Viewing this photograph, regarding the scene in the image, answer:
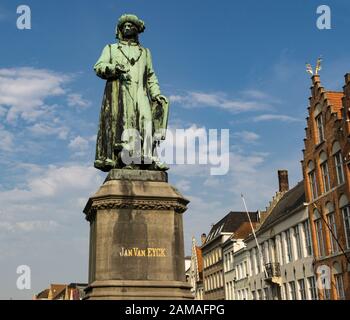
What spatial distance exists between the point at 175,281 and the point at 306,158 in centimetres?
2853

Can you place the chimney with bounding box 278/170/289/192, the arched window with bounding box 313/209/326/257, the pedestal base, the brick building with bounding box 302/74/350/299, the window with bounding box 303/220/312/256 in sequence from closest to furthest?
the pedestal base < the brick building with bounding box 302/74/350/299 < the arched window with bounding box 313/209/326/257 < the window with bounding box 303/220/312/256 < the chimney with bounding box 278/170/289/192

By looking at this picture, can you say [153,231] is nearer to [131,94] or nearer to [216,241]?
[131,94]

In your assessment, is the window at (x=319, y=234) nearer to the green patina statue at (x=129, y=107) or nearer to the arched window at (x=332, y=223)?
the arched window at (x=332, y=223)

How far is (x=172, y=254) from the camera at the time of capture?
10039mm

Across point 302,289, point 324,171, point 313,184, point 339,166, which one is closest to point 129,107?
point 339,166

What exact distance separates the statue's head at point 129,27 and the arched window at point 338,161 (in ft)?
72.6

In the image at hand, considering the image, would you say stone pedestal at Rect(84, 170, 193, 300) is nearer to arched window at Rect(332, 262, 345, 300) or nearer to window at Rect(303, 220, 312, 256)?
arched window at Rect(332, 262, 345, 300)

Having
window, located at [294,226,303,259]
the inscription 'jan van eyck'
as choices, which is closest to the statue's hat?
the inscription 'jan van eyck'

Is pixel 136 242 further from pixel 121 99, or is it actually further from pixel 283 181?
pixel 283 181

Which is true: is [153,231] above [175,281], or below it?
above

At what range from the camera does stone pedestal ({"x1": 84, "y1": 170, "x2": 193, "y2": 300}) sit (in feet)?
31.2

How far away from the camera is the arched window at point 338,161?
31.3 m

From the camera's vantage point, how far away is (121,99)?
11.7 metres
